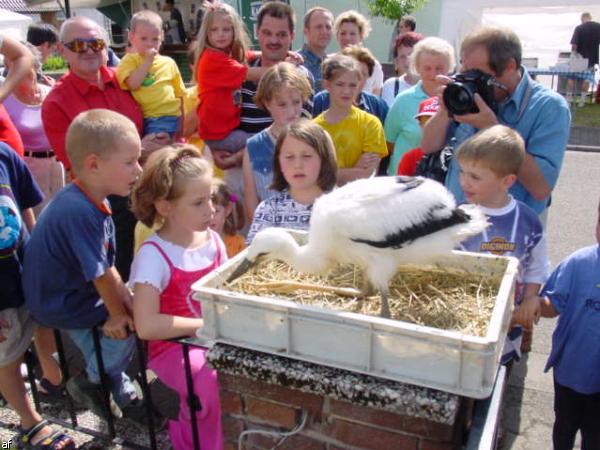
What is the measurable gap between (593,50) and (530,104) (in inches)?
640

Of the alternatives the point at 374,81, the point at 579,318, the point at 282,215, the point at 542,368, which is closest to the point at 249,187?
the point at 282,215

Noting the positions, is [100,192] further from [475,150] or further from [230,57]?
[230,57]

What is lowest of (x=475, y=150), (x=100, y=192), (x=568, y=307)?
(x=568, y=307)

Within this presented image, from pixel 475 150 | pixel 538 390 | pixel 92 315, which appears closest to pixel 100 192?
pixel 92 315

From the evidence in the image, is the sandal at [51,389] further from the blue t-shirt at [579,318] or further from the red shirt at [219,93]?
the blue t-shirt at [579,318]

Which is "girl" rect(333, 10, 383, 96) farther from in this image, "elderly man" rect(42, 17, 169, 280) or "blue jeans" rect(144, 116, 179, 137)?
"elderly man" rect(42, 17, 169, 280)

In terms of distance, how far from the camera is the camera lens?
2.94 meters

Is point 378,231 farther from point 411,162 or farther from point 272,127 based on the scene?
point 272,127

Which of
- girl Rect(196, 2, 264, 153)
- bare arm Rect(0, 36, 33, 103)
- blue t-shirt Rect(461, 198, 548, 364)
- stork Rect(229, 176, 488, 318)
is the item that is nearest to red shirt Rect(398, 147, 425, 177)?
blue t-shirt Rect(461, 198, 548, 364)

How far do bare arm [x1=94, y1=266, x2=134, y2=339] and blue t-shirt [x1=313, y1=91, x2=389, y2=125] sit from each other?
107 inches

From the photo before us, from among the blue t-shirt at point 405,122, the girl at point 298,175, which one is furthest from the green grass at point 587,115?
the girl at point 298,175

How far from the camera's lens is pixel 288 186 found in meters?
3.29

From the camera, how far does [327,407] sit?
183cm

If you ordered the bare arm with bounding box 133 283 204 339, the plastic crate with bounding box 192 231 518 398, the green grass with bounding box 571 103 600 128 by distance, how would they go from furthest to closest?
1. the green grass with bounding box 571 103 600 128
2. the bare arm with bounding box 133 283 204 339
3. the plastic crate with bounding box 192 231 518 398
